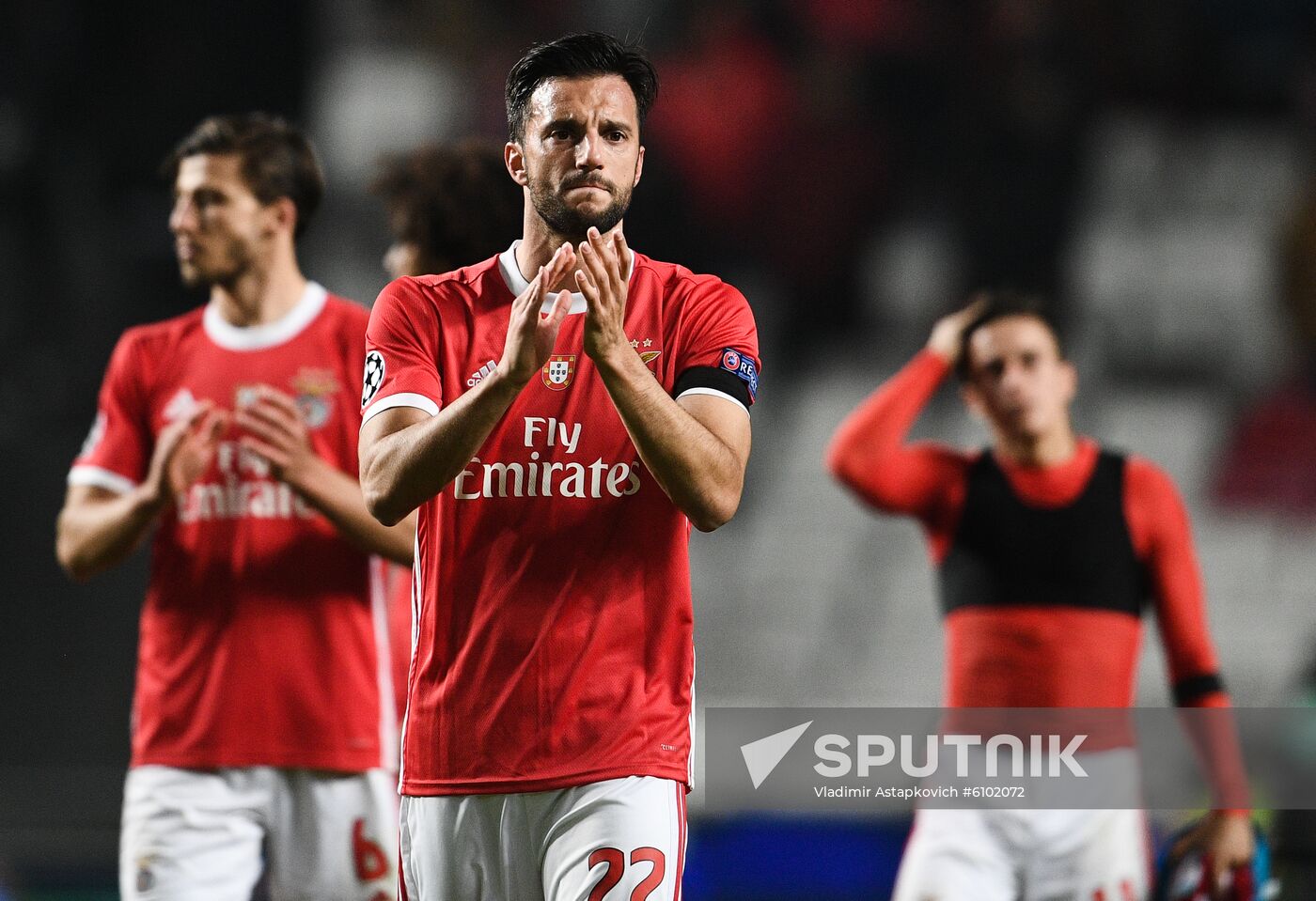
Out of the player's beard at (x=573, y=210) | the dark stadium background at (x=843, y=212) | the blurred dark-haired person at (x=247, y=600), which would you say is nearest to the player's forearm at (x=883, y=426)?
the blurred dark-haired person at (x=247, y=600)

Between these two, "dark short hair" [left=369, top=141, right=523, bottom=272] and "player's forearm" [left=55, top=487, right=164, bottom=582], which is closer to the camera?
"player's forearm" [left=55, top=487, right=164, bottom=582]

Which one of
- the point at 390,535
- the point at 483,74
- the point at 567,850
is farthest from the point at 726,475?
the point at 483,74

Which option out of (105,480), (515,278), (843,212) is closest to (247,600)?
(105,480)

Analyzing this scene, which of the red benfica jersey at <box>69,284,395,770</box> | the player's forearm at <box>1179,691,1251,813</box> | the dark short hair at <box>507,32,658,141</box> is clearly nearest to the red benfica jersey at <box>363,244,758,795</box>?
the dark short hair at <box>507,32,658,141</box>

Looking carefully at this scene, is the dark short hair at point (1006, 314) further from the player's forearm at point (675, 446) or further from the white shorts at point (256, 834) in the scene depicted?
the player's forearm at point (675, 446)

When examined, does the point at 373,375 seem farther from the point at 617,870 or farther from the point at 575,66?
the point at 617,870

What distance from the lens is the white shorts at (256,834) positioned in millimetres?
3688

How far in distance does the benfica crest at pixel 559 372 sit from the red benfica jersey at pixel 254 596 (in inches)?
48.2

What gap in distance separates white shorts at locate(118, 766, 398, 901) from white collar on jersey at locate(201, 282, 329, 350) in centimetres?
103

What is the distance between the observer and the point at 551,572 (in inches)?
105

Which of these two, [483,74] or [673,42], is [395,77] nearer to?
[483,74]

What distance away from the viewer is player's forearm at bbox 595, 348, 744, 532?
2418 millimetres

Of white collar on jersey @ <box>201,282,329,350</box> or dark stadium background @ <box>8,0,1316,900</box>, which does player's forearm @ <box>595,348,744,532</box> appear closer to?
white collar on jersey @ <box>201,282,329,350</box>

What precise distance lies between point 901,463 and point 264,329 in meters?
1.81
